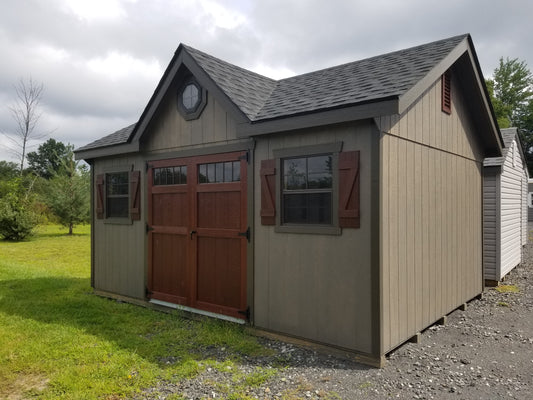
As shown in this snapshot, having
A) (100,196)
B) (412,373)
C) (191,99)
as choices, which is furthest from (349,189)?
(100,196)

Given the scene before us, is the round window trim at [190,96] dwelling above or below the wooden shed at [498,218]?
above

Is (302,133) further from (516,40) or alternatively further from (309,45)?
(516,40)

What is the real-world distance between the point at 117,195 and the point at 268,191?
375cm

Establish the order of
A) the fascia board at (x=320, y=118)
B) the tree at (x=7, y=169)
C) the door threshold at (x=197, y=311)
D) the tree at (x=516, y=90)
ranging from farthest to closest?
the tree at (x=7, y=169) < the tree at (x=516, y=90) < the door threshold at (x=197, y=311) < the fascia board at (x=320, y=118)

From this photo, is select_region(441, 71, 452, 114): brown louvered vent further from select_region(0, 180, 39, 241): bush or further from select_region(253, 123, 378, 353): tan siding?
select_region(0, 180, 39, 241): bush

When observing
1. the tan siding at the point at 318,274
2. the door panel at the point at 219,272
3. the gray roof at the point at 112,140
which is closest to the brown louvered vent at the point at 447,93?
the tan siding at the point at 318,274

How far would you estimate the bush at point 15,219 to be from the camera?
18562 mm

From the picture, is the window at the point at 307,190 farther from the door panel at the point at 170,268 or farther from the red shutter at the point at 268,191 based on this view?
the door panel at the point at 170,268

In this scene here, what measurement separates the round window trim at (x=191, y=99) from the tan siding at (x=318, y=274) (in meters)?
1.36

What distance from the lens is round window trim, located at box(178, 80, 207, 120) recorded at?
18.9ft

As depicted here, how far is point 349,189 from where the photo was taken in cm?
415

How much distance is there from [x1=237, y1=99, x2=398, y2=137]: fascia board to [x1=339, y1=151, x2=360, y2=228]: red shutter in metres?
0.41

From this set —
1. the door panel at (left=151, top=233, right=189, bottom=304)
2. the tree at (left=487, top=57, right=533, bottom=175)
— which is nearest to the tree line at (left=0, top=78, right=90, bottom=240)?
the door panel at (left=151, top=233, right=189, bottom=304)

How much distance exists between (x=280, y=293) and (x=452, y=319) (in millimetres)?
3084
